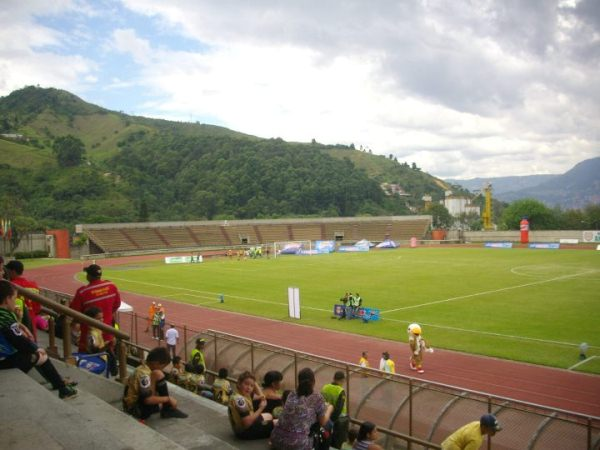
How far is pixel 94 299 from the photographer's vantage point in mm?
8273

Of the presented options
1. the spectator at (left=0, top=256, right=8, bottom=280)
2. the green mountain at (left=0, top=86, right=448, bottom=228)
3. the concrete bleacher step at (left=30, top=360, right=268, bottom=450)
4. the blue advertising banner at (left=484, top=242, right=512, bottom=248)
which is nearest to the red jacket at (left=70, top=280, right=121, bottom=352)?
the concrete bleacher step at (left=30, top=360, right=268, bottom=450)

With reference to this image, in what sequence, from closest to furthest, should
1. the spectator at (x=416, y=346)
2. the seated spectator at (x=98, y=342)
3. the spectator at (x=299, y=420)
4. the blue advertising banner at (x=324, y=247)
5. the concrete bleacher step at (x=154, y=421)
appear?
the concrete bleacher step at (x=154, y=421) → the spectator at (x=299, y=420) → the seated spectator at (x=98, y=342) → the spectator at (x=416, y=346) → the blue advertising banner at (x=324, y=247)

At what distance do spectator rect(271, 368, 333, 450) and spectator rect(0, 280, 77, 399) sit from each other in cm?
247

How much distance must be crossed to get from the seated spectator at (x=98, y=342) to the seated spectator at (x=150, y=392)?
1685mm

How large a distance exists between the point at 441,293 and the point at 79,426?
95.8 ft

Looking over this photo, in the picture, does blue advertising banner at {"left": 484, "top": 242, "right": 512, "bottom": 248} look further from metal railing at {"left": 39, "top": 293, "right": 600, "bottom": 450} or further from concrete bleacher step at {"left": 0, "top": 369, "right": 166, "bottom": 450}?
concrete bleacher step at {"left": 0, "top": 369, "right": 166, "bottom": 450}

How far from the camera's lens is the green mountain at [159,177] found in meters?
100

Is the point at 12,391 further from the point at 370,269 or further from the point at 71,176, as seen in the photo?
the point at 71,176

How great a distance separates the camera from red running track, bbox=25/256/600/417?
46.7ft

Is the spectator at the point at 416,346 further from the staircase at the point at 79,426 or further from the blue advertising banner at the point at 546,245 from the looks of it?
the blue advertising banner at the point at 546,245

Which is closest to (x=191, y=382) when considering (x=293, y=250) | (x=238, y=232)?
(x=293, y=250)

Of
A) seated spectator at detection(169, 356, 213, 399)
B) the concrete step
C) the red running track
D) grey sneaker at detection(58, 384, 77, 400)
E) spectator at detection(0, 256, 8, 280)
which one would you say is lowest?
the red running track

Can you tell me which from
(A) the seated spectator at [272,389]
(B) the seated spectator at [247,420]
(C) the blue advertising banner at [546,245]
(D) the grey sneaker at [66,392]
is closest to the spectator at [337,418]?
(A) the seated spectator at [272,389]

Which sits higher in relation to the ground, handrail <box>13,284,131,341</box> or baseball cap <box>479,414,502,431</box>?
handrail <box>13,284,131,341</box>
